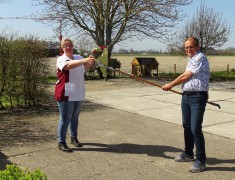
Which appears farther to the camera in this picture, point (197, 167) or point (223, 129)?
point (223, 129)

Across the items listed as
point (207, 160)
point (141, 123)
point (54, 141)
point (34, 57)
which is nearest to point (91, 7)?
point (34, 57)

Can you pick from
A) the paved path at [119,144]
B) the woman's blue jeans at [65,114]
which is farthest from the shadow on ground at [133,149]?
the woman's blue jeans at [65,114]

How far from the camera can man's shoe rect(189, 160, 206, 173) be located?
441cm

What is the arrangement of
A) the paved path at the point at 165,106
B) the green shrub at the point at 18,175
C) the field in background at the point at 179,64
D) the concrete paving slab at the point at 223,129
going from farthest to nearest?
the field in background at the point at 179,64 → the paved path at the point at 165,106 → the concrete paving slab at the point at 223,129 → the green shrub at the point at 18,175

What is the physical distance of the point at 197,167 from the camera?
4426mm

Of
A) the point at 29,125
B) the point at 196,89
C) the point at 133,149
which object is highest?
the point at 196,89

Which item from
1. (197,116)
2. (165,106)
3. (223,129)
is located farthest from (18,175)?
(165,106)

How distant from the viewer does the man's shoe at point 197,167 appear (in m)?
4.41

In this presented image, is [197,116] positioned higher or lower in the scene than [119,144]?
higher

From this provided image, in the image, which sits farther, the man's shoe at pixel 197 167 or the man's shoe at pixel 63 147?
the man's shoe at pixel 63 147

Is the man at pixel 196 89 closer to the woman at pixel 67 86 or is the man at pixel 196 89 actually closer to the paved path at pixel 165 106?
the woman at pixel 67 86

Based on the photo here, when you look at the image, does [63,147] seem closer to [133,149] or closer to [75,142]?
[75,142]

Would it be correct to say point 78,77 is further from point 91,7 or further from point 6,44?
point 91,7

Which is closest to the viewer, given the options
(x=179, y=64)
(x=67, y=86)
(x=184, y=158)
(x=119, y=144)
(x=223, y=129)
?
(x=184, y=158)
